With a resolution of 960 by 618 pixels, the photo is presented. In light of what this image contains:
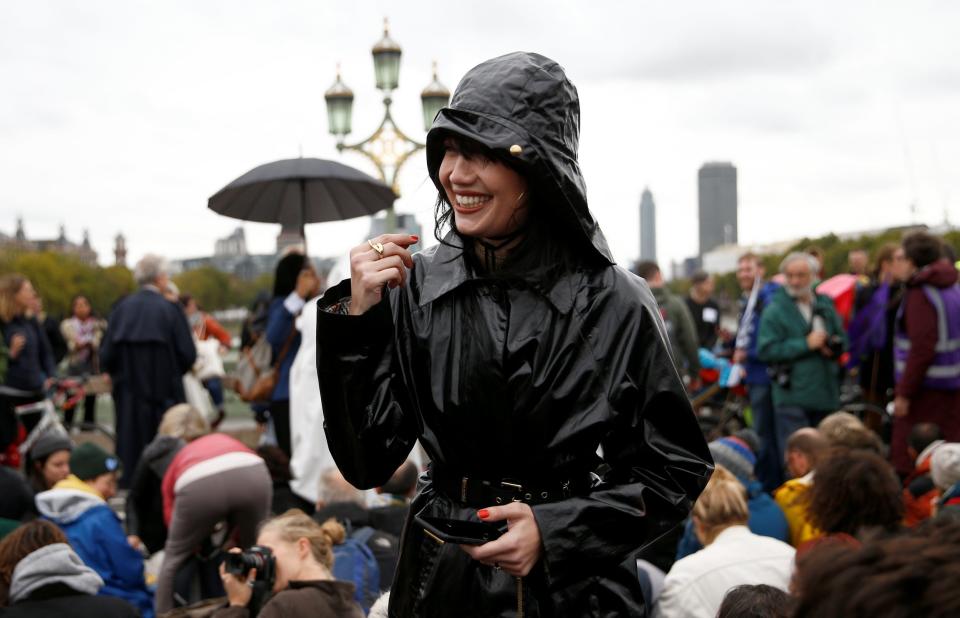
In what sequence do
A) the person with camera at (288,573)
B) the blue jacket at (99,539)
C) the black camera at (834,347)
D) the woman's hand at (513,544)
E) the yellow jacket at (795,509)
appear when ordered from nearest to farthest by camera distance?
the woman's hand at (513,544), the person with camera at (288,573), the yellow jacket at (795,509), the blue jacket at (99,539), the black camera at (834,347)

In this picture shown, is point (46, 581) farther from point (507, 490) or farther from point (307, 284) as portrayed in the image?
point (307, 284)

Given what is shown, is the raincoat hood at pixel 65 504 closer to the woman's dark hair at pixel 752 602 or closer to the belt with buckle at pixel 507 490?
the woman's dark hair at pixel 752 602

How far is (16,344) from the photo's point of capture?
9.85 metres

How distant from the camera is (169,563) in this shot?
5496mm

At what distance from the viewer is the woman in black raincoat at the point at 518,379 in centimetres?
198

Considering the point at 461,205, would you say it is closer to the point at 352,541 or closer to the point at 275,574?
the point at 275,574

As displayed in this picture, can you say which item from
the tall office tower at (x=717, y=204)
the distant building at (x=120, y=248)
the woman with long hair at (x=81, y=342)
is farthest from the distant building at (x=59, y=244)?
the woman with long hair at (x=81, y=342)

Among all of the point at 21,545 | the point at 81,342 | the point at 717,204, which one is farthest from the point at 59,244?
the point at 21,545

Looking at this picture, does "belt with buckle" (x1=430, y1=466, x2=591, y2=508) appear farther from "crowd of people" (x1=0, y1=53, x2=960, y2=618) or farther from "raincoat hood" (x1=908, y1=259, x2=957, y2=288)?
"raincoat hood" (x1=908, y1=259, x2=957, y2=288)

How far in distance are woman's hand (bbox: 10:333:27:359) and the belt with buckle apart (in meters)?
8.88

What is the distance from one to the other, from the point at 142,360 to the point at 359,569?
4753 millimetres

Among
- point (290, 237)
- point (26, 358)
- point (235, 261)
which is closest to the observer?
point (290, 237)

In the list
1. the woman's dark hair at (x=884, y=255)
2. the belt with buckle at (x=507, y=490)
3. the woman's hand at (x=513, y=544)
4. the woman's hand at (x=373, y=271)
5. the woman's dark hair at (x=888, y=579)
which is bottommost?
the woman's hand at (x=513, y=544)

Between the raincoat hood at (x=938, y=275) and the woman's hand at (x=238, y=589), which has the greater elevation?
the raincoat hood at (x=938, y=275)
